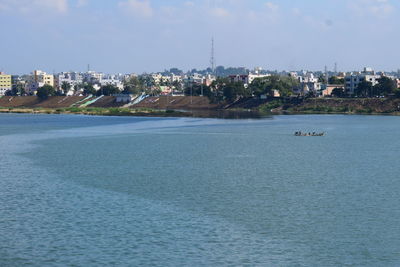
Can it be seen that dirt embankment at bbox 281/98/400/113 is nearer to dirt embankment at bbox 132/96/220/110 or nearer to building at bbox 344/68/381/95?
building at bbox 344/68/381/95

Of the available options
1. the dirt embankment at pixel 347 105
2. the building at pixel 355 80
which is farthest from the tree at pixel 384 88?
the building at pixel 355 80

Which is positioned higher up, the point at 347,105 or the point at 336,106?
the point at 347,105

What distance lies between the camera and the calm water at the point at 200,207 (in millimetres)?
26359

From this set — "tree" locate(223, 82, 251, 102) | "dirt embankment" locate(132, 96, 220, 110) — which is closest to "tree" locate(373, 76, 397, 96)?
"tree" locate(223, 82, 251, 102)

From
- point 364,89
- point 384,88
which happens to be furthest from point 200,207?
point 364,89

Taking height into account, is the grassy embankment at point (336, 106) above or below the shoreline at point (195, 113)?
above

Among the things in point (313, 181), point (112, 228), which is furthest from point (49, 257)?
point (313, 181)

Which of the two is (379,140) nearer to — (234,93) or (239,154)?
(239,154)

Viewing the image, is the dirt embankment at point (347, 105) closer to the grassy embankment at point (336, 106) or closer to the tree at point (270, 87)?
the grassy embankment at point (336, 106)

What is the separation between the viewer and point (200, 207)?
115 feet

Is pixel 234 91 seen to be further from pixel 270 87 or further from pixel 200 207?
pixel 200 207

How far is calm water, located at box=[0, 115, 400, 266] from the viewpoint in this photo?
2636cm

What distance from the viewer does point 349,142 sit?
7519cm

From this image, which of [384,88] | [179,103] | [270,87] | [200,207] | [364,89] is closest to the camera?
[200,207]
